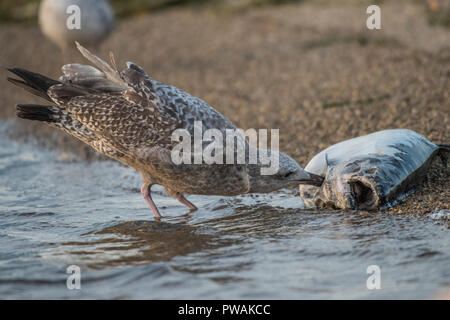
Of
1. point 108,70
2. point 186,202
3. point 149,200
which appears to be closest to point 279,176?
point 186,202

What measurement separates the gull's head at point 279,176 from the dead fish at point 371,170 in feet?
0.52

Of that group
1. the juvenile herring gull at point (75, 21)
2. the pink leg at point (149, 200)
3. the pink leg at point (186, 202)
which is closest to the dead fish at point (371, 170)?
the pink leg at point (186, 202)

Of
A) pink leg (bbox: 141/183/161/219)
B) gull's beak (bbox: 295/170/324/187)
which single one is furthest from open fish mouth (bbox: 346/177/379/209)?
pink leg (bbox: 141/183/161/219)

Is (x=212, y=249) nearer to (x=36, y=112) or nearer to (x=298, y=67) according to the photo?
(x=36, y=112)

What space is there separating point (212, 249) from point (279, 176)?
1.14m

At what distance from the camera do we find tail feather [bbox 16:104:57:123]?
18.9 ft

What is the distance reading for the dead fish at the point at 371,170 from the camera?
207 inches

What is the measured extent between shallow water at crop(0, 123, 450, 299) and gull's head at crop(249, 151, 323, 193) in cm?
25

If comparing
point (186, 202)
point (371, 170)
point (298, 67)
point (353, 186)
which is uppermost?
point (298, 67)

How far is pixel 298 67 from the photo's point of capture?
35.4ft

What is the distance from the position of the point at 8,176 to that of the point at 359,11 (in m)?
8.63

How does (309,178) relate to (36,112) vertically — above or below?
below

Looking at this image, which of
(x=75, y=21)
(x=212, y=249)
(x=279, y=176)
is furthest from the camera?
(x=75, y=21)

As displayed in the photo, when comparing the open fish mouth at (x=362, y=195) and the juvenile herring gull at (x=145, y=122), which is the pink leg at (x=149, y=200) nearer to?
the juvenile herring gull at (x=145, y=122)
